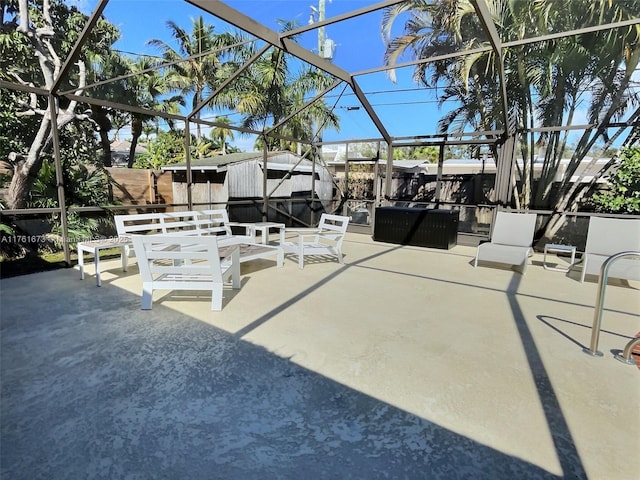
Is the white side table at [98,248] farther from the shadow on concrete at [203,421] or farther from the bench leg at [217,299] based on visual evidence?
the bench leg at [217,299]

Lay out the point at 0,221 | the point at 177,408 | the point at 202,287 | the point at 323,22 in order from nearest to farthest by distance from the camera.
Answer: the point at 177,408
the point at 202,287
the point at 323,22
the point at 0,221

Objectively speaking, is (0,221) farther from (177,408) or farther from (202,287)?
(177,408)

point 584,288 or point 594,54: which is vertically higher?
point 594,54

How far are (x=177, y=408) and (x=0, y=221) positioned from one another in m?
4.80

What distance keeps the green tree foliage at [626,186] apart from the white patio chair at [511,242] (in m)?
1.63

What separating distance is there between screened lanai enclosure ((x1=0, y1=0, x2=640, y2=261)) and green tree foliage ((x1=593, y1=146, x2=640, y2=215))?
0.41 m

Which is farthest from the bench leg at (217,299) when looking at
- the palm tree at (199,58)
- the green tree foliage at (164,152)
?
the green tree foliage at (164,152)

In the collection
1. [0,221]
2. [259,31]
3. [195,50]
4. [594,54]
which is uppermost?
[195,50]

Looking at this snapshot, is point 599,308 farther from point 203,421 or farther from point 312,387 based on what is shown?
point 203,421

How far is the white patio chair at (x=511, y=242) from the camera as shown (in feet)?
16.9

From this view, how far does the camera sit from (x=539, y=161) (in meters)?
9.52

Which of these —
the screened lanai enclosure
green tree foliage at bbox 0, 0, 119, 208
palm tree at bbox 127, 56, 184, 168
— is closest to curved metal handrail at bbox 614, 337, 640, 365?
the screened lanai enclosure

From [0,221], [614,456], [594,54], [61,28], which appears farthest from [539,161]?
[61,28]

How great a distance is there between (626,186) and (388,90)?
6.29m
